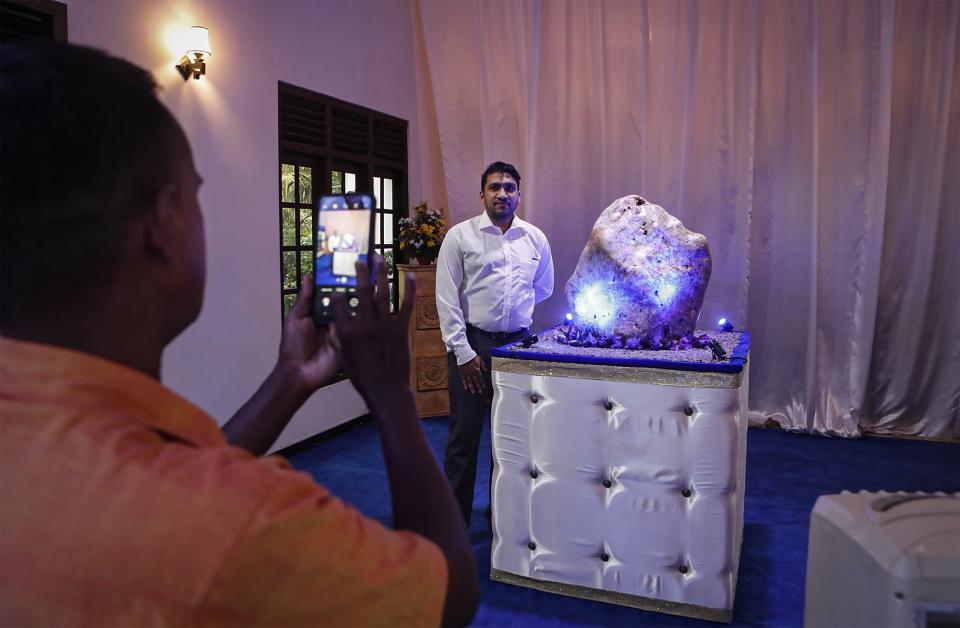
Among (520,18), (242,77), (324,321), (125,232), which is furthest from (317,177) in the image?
(125,232)

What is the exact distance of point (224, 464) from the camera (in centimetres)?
61

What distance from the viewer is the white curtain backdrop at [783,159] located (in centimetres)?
504

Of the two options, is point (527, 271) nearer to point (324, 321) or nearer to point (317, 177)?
point (317, 177)

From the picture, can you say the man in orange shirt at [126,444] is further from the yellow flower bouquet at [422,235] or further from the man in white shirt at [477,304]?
the yellow flower bouquet at [422,235]

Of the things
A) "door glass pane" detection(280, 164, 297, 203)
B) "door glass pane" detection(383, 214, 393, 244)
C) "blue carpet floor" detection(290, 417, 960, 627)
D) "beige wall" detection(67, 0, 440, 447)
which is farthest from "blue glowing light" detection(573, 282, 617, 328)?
"door glass pane" detection(383, 214, 393, 244)

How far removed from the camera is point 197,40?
12.7 feet

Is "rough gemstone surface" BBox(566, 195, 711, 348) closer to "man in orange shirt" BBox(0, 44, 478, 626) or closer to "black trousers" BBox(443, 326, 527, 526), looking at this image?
"black trousers" BBox(443, 326, 527, 526)

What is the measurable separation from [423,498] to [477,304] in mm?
2795

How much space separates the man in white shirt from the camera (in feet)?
11.3

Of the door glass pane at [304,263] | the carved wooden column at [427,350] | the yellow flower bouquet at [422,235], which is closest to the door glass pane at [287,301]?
the door glass pane at [304,263]

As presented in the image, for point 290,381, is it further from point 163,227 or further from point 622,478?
point 622,478

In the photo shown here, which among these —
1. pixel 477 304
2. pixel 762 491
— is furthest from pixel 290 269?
pixel 762 491

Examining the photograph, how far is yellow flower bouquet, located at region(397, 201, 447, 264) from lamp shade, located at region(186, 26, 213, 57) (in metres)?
2.18

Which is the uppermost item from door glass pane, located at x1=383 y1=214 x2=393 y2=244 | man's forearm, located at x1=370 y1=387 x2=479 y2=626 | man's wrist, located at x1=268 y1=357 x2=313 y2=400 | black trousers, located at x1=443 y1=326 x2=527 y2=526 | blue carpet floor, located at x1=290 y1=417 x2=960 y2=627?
door glass pane, located at x1=383 y1=214 x2=393 y2=244
